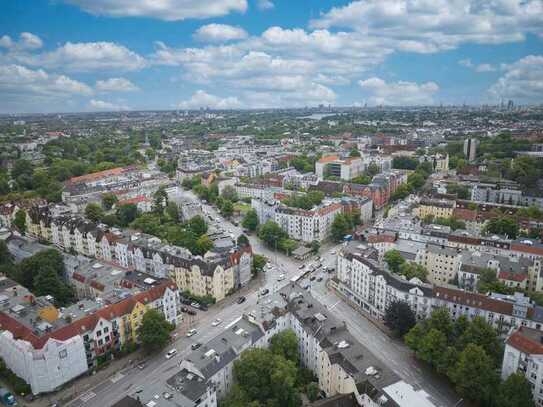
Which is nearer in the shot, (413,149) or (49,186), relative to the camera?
(49,186)

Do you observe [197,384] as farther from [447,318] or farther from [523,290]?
[523,290]

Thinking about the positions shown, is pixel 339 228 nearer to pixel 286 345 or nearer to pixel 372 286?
pixel 372 286

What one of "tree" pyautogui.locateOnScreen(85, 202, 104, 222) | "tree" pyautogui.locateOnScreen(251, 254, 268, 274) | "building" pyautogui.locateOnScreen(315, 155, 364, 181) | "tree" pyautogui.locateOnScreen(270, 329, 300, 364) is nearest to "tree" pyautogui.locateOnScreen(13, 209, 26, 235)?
"tree" pyautogui.locateOnScreen(85, 202, 104, 222)

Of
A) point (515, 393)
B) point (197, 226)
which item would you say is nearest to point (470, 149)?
point (197, 226)

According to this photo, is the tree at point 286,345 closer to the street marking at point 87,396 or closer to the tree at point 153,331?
the tree at point 153,331

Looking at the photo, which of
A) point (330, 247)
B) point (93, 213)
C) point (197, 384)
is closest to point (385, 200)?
point (330, 247)
